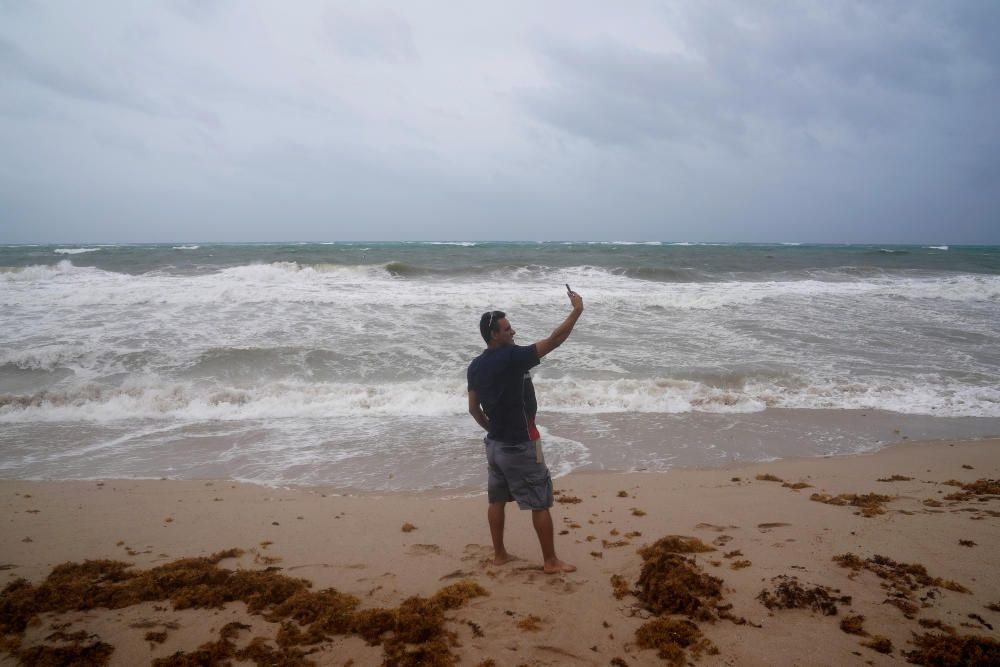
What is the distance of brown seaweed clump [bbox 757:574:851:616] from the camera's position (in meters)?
2.98

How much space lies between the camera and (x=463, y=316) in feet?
49.4

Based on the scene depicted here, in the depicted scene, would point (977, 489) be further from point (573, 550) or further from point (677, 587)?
point (573, 550)

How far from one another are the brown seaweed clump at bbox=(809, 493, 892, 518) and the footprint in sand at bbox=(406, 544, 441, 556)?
344 cm

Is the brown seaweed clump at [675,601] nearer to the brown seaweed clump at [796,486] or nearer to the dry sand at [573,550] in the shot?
the dry sand at [573,550]

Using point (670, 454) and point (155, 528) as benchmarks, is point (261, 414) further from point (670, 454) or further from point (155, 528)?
point (670, 454)

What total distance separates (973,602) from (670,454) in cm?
363

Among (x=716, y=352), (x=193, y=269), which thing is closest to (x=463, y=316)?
(x=716, y=352)

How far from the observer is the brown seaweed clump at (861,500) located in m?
4.47

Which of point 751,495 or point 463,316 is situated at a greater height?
point 463,316

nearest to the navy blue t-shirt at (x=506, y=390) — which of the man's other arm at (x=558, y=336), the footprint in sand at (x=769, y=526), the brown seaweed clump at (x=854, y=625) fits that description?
the man's other arm at (x=558, y=336)

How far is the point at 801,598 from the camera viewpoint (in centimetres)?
305

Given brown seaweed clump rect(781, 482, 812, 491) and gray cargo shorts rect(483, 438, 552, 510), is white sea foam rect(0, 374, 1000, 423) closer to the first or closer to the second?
brown seaweed clump rect(781, 482, 812, 491)

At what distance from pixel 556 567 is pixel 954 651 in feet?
6.74

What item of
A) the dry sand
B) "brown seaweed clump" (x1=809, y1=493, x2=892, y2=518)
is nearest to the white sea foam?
the dry sand
